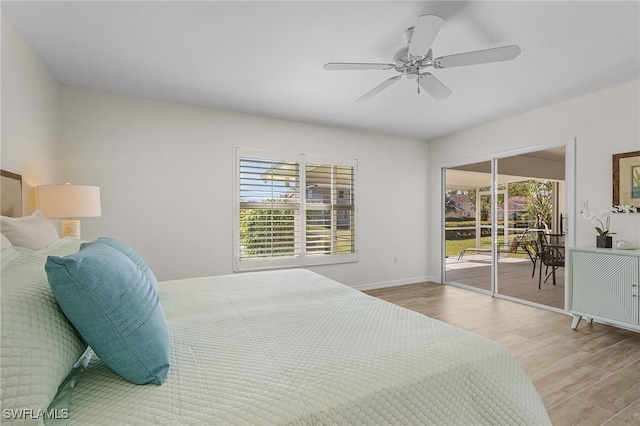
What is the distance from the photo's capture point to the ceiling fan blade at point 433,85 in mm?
2473

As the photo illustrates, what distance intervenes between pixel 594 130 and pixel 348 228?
10.3 feet

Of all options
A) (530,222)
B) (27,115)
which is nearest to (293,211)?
(27,115)

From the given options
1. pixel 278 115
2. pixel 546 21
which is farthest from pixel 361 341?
pixel 278 115

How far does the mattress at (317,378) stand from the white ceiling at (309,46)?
1909 mm

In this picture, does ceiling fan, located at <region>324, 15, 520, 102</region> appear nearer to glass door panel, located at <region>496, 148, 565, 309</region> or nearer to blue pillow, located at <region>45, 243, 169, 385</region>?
blue pillow, located at <region>45, 243, 169, 385</region>

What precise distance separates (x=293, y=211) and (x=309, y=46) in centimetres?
234

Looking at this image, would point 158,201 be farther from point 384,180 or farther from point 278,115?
point 384,180

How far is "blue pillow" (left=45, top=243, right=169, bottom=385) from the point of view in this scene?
900mm

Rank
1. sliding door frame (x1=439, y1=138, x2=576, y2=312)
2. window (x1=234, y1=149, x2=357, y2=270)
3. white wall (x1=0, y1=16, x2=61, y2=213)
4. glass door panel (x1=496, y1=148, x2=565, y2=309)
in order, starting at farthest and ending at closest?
window (x1=234, y1=149, x2=357, y2=270) → glass door panel (x1=496, y1=148, x2=565, y2=309) → sliding door frame (x1=439, y1=138, x2=576, y2=312) → white wall (x1=0, y1=16, x2=61, y2=213)

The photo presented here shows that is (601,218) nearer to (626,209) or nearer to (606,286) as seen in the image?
(626,209)

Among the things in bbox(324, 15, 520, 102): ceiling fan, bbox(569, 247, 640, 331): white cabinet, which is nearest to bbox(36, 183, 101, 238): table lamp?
bbox(324, 15, 520, 102): ceiling fan

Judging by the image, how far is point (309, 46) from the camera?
2.45 metres

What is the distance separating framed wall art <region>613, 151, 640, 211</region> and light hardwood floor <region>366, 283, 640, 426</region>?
132 centimetres

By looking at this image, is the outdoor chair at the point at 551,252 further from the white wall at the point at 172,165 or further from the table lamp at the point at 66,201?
the table lamp at the point at 66,201
